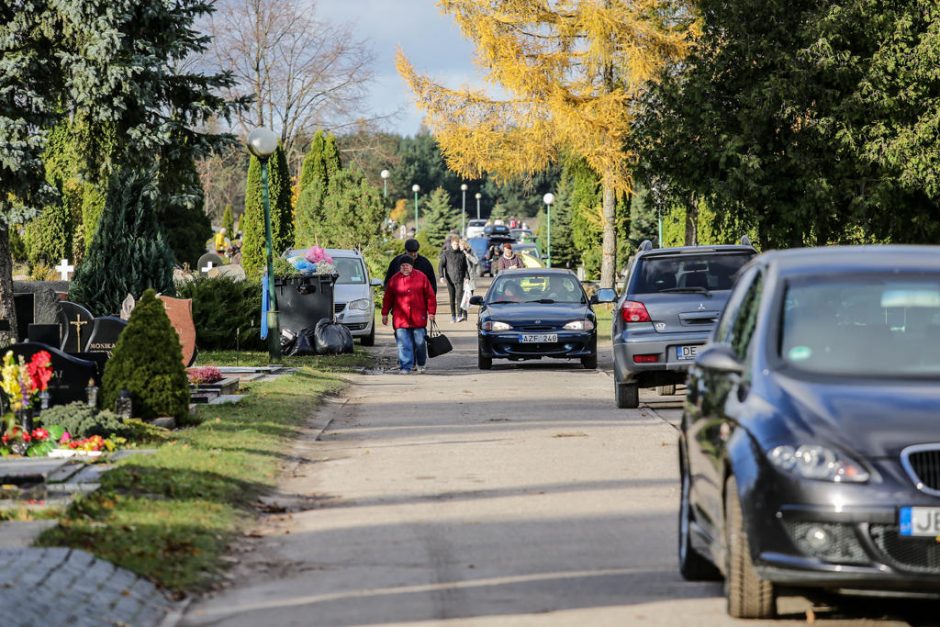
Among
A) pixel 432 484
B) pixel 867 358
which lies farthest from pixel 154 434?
pixel 867 358

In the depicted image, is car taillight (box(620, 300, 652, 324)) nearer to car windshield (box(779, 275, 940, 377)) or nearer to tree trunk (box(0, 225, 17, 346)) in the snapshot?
car windshield (box(779, 275, 940, 377))

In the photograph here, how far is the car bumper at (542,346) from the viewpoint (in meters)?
23.8

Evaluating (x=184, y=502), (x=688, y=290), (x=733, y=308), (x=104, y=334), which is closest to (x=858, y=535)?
(x=733, y=308)

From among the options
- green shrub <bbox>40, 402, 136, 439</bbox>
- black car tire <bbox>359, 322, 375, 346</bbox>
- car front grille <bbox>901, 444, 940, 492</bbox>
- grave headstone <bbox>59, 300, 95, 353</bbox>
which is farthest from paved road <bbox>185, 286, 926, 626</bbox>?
black car tire <bbox>359, 322, 375, 346</bbox>

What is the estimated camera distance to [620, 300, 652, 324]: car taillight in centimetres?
1709

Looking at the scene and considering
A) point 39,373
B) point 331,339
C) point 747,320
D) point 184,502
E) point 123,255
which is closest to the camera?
point 747,320

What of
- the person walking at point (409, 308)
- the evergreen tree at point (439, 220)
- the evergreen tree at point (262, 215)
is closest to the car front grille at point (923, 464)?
the person walking at point (409, 308)

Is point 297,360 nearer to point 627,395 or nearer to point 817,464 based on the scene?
point 627,395

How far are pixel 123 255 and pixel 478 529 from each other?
642 inches

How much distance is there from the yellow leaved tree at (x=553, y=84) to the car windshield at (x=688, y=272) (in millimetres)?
21671

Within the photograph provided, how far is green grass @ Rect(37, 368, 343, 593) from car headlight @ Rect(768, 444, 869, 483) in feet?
10.00

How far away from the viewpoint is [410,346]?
77.5 ft

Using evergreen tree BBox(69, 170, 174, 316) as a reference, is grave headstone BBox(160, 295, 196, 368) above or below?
below

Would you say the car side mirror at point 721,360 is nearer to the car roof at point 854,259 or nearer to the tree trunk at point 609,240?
the car roof at point 854,259
